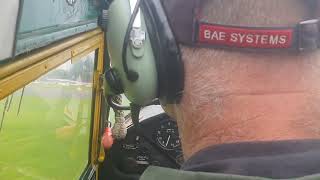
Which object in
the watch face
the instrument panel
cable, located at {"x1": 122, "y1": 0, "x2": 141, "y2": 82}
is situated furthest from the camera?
the instrument panel

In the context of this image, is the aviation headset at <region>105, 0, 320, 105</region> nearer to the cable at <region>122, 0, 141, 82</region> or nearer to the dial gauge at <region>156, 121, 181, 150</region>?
the cable at <region>122, 0, 141, 82</region>

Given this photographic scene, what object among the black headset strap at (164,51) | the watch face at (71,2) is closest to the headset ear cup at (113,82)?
the black headset strap at (164,51)

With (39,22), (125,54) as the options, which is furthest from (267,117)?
(39,22)

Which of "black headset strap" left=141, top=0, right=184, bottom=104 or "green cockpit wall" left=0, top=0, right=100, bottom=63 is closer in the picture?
"black headset strap" left=141, top=0, right=184, bottom=104

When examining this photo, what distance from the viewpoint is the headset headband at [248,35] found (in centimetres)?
80

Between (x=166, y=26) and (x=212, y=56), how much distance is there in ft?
0.37

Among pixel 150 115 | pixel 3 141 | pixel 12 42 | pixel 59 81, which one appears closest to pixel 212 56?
pixel 12 42

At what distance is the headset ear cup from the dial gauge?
A: 85.5 inches

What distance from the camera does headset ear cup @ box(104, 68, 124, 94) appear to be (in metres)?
1.11

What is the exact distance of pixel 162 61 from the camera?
3.01ft

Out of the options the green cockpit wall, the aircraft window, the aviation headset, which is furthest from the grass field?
the aviation headset

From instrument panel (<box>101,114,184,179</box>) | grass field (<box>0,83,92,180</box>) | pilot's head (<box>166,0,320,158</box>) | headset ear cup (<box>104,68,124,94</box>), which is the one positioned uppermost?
pilot's head (<box>166,0,320,158</box>)

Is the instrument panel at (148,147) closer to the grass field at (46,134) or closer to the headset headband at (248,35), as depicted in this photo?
the grass field at (46,134)

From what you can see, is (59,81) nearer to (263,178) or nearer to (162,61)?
(162,61)
